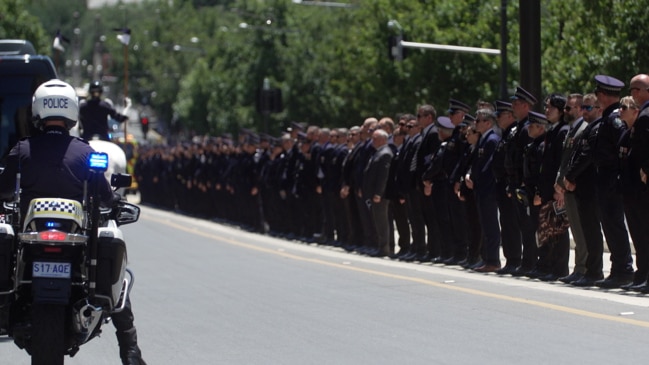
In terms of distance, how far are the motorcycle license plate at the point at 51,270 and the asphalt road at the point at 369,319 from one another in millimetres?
2346

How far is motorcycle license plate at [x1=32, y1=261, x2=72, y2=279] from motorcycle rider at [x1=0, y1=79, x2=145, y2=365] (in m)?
0.54

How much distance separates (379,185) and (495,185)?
452cm

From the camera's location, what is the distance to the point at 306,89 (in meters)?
64.4

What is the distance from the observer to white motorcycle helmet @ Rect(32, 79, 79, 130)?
9828 millimetres

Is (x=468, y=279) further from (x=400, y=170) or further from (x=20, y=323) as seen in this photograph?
(x=20, y=323)

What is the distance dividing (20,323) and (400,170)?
13319 millimetres

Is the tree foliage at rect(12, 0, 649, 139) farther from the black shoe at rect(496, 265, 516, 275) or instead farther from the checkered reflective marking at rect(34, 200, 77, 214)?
the checkered reflective marking at rect(34, 200, 77, 214)

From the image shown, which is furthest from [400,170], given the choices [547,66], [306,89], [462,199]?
[306,89]

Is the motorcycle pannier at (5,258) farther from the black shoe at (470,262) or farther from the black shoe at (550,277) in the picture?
the black shoe at (470,262)

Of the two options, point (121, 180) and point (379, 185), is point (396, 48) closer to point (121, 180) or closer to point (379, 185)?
point (379, 185)

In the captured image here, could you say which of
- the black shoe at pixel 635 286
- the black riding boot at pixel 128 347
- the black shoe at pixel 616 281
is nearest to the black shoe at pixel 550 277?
the black shoe at pixel 616 281

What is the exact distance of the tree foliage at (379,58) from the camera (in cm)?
3491

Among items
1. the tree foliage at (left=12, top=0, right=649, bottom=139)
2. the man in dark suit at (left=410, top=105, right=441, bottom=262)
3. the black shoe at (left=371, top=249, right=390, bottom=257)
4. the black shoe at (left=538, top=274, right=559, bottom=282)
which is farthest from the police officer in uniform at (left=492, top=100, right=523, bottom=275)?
the tree foliage at (left=12, top=0, right=649, bottom=139)

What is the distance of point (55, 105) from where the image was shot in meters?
9.84
